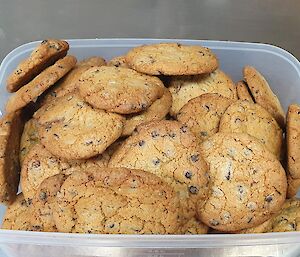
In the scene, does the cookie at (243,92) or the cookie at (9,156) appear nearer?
the cookie at (9,156)

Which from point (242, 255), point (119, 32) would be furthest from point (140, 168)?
point (119, 32)

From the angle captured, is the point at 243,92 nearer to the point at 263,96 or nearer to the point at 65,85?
the point at 263,96

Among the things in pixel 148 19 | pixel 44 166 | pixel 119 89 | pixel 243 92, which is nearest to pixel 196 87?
pixel 243 92

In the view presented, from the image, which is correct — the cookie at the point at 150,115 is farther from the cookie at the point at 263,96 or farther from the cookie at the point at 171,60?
the cookie at the point at 263,96

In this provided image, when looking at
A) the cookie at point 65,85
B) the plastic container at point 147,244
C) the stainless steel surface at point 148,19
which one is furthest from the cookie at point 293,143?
the stainless steel surface at point 148,19

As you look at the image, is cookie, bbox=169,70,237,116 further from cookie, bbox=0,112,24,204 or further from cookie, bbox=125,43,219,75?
cookie, bbox=0,112,24,204
